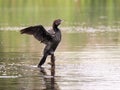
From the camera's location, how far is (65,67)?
62.2 ft

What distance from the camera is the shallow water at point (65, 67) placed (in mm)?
15516

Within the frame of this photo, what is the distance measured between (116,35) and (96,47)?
24.7ft

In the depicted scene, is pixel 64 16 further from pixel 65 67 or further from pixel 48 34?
pixel 48 34

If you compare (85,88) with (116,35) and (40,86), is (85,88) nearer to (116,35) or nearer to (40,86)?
(40,86)

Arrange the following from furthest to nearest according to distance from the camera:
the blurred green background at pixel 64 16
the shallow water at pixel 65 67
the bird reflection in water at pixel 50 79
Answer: the blurred green background at pixel 64 16
the shallow water at pixel 65 67
the bird reflection in water at pixel 50 79

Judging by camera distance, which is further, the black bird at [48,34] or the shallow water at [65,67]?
the black bird at [48,34]

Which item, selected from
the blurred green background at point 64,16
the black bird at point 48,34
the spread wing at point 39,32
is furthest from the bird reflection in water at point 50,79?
the blurred green background at point 64,16

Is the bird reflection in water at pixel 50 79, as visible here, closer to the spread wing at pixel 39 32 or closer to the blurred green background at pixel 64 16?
the spread wing at pixel 39 32

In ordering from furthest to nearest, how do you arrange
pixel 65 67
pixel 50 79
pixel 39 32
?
pixel 65 67 < pixel 39 32 < pixel 50 79

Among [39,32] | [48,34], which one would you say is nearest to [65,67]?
[48,34]

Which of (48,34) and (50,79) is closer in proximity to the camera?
(50,79)

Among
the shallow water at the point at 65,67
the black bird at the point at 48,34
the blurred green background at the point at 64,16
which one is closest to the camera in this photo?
the shallow water at the point at 65,67

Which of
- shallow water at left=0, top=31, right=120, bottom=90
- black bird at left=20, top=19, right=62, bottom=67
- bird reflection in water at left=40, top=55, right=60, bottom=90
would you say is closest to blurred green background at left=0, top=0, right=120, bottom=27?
shallow water at left=0, top=31, right=120, bottom=90

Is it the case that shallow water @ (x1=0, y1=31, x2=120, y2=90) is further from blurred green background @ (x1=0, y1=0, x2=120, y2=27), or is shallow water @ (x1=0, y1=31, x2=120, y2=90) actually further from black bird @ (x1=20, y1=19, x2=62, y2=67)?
blurred green background @ (x1=0, y1=0, x2=120, y2=27)
